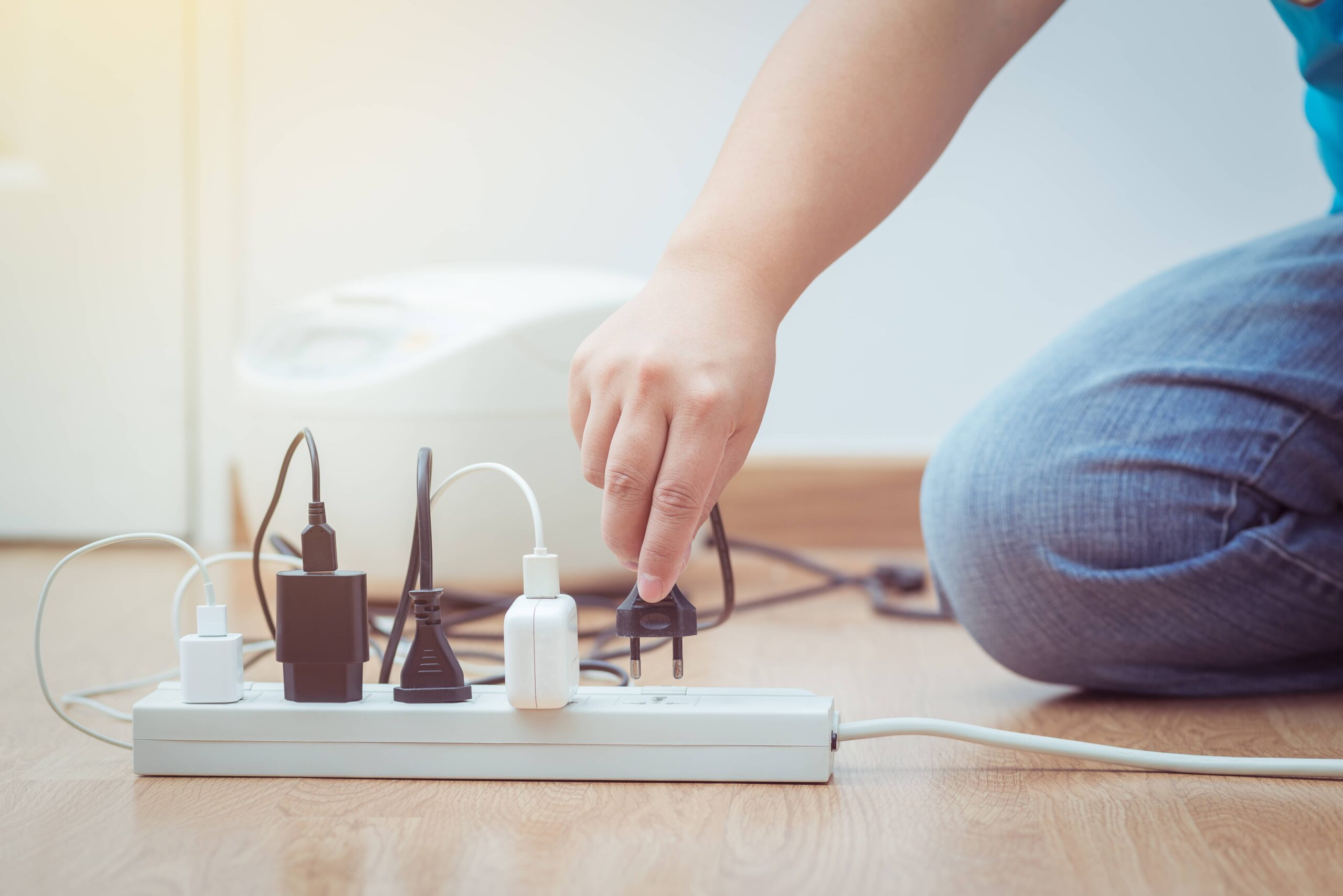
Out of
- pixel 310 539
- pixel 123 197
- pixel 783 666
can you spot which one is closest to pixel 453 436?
pixel 783 666

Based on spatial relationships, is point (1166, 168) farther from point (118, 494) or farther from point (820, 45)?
point (118, 494)

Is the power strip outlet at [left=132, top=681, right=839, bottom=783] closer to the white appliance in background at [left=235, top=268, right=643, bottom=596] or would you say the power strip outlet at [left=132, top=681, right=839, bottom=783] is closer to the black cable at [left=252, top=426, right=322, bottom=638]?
the black cable at [left=252, top=426, right=322, bottom=638]

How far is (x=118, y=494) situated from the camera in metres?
1.41

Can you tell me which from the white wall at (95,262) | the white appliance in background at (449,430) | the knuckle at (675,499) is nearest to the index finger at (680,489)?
the knuckle at (675,499)

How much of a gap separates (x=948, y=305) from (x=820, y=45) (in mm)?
997

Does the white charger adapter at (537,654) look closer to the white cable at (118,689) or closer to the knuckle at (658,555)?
the knuckle at (658,555)

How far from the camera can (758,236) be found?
1.56 feet

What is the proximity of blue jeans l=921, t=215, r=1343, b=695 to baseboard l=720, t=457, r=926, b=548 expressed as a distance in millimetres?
787

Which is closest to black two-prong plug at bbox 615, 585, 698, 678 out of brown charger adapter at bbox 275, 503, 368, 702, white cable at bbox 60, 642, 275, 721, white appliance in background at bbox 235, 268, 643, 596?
brown charger adapter at bbox 275, 503, 368, 702

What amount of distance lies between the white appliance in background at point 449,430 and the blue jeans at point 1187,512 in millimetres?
387

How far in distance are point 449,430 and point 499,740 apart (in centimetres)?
51

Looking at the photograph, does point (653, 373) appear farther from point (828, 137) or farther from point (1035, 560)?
point (1035, 560)

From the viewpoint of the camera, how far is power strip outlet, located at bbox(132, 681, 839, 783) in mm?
451

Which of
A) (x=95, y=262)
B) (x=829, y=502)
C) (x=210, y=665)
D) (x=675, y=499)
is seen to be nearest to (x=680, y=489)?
(x=675, y=499)
